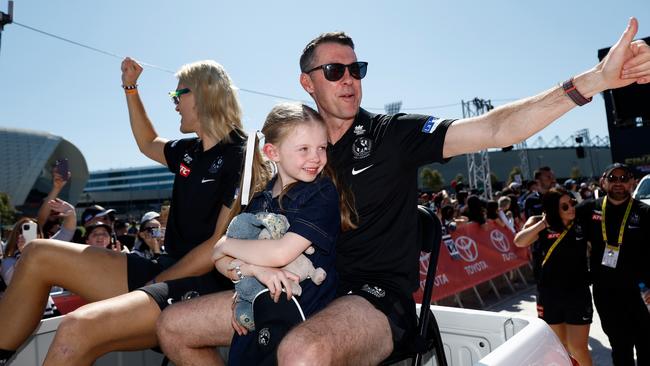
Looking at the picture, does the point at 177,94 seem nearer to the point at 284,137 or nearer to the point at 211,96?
the point at 211,96

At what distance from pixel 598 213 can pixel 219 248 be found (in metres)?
4.17

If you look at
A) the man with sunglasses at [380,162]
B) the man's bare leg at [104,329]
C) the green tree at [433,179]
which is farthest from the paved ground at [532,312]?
the green tree at [433,179]

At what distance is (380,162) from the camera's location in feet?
7.77

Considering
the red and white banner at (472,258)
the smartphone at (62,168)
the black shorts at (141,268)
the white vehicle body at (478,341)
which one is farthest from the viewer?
the red and white banner at (472,258)

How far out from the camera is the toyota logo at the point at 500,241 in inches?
396

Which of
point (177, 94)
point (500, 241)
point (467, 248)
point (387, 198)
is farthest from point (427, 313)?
point (500, 241)

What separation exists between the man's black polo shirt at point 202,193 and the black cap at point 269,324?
86 cm

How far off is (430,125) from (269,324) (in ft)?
3.92

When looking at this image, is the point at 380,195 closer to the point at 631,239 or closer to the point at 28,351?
the point at 28,351

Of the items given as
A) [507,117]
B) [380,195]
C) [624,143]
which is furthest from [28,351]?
[624,143]

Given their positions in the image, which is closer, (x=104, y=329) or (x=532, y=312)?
(x=104, y=329)

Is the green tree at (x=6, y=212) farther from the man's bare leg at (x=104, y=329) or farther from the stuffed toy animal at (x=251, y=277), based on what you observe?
the stuffed toy animal at (x=251, y=277)

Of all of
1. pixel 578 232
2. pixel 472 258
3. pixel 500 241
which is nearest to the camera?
pixel 578 232

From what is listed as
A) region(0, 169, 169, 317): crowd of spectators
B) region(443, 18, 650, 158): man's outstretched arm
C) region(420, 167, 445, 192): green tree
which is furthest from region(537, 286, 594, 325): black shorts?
region(420, 167, 445, 192): green tree
